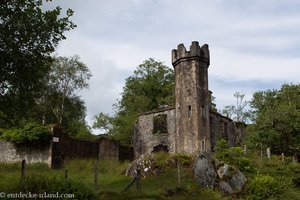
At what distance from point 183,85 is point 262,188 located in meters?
13.7

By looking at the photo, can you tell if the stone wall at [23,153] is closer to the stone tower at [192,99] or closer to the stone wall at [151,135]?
the stone tower at [192,99]

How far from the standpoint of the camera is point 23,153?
25797mm

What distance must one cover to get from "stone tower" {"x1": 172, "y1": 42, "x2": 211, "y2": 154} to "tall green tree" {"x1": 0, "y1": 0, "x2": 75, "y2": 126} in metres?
15.9

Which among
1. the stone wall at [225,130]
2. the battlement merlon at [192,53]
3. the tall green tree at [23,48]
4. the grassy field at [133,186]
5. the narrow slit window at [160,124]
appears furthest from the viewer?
the narrow slit window at [160,124]

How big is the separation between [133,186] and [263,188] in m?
6.55

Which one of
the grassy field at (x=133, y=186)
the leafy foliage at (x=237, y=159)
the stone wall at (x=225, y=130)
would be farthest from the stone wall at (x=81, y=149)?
the leafy foliage at (x=237, y=159)

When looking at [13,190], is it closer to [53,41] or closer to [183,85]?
[53,41]

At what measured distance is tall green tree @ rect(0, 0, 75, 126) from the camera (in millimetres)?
14758

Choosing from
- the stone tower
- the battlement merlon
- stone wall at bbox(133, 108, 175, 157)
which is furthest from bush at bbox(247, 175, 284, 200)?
stone wall at bbox(133, 108, 175, 157)

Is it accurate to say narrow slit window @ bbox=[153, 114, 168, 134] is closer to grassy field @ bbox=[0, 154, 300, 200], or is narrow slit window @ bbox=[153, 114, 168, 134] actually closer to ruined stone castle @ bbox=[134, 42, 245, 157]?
ruined stone castle @ bbox=[134, 42, 245, 157]

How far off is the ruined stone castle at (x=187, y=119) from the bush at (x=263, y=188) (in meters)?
8.35

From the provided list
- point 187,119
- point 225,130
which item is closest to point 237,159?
point 187,119

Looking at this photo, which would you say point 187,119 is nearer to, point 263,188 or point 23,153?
point 263,188

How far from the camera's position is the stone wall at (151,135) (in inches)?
1340
